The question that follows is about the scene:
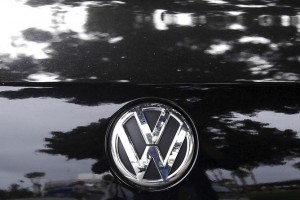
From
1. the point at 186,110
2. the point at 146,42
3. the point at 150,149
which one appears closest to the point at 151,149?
the point at 150,149

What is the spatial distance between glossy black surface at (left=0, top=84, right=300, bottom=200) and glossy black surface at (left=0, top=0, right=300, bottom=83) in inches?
1.9

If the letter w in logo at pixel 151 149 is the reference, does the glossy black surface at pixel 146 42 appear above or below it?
above

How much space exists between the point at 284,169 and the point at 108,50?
65 cm

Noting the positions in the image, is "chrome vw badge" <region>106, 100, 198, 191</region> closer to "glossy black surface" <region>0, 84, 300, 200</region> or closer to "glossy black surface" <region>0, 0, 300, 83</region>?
"glossy black surface" <region>0, 84, 300, 200</region>

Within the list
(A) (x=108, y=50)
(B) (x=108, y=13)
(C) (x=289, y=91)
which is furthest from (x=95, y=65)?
(C) (x=289, y=91)

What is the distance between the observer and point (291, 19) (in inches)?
75.4

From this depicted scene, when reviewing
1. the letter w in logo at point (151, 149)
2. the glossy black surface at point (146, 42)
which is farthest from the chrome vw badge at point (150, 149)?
the glossy black surface at point (146, 42)

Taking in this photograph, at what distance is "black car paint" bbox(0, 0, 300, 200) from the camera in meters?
1.76

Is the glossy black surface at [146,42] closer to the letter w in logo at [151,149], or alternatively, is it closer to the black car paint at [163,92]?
the black car paint at [163,92]

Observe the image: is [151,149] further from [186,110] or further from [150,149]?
[186,110]

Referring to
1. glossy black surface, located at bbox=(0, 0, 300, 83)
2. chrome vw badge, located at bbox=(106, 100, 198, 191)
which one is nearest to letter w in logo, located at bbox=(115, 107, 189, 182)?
chrome vw badge, located at bbox=(106, 100, 198, 191)

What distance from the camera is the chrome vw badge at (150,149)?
5.67ft

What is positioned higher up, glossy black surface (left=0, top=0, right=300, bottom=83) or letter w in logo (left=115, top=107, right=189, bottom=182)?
glossy black surface (left=0, top=0, right=300, bottom=83)

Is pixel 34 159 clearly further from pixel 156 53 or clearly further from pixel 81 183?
pixel 156 53
